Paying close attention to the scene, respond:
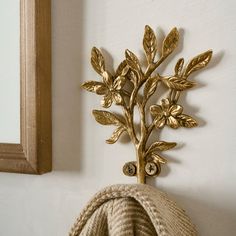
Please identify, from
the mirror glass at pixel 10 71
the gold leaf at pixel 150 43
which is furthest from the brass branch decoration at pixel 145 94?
the mirror glass at pixel 10 71

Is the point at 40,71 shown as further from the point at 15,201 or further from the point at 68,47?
the point at 15,201

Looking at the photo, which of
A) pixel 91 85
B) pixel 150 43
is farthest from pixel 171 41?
pixel 91 85

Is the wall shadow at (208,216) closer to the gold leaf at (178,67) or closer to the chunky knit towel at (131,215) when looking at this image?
the chunky knit towel at (131,215)

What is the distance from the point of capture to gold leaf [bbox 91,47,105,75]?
1.56ft

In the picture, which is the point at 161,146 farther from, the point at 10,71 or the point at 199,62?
the point at 10,71

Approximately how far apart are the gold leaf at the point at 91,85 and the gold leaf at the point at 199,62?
13cm

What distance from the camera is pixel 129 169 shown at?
1.53 feet

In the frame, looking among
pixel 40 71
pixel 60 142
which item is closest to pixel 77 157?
pixel 60 142

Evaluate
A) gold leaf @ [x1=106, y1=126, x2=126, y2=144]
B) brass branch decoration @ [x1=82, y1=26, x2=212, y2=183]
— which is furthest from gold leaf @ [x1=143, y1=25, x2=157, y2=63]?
gold leaf @ [x1=106, y1=126, x2=126, y2=144]

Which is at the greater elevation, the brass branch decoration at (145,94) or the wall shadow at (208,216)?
the brass branch decoration at (145,94)

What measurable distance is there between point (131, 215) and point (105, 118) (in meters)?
0.15

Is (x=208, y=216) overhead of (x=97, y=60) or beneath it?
beneath

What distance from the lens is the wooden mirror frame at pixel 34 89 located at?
0.48 m

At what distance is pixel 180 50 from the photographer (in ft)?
1.46
